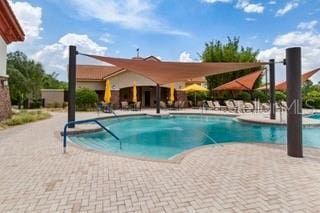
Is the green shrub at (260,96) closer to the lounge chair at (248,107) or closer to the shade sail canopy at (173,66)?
the lounge chair at (248,107)

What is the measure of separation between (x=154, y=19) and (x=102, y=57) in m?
8.74

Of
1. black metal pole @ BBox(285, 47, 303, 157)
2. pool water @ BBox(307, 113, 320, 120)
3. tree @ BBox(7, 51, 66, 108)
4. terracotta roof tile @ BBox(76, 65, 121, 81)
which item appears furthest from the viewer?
tree @ BBox(7, 51, 66, 108)

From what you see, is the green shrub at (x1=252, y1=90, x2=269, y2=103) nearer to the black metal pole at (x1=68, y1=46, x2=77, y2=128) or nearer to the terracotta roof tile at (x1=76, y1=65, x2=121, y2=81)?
the terracotta roof tile at (x1=76, y1=65, x2=121, y2=81)

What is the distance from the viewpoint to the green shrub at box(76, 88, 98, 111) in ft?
78.7

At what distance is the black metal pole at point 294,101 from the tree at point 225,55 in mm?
24299

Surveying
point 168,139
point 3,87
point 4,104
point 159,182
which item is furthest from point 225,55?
point 159,182

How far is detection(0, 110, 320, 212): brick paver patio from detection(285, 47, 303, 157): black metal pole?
0.37 meters

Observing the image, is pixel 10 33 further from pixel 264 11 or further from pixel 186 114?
pixel 264 11

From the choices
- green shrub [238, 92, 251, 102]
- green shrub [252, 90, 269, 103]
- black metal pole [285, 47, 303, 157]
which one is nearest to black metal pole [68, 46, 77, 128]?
black metal pole [285, 47, 303, 157]

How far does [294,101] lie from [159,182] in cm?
411

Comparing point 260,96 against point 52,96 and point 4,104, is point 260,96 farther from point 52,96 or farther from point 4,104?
point 4,104

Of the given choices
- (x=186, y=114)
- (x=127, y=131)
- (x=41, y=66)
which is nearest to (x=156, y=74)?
(x=127, y=131)

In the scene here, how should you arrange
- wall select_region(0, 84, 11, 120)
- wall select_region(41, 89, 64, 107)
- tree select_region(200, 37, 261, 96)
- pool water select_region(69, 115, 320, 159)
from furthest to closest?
tree select_region(200, 37, 261, 96)
wall select_region(41, 89, 64, 107)
wall select_region(0, 84, 11, 120)
pool water select_region(69, 115, 320, 159)

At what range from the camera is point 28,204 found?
3871 millimetres
